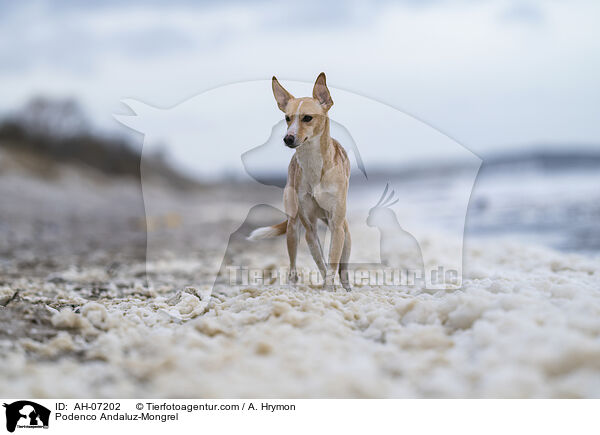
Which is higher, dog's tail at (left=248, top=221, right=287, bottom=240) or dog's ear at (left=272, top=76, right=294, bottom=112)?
dog's ear at (left=272, top=76, right=294, bottom=112)

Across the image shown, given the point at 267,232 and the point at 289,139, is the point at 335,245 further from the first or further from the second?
the point at 289,139

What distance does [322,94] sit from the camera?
3348mm

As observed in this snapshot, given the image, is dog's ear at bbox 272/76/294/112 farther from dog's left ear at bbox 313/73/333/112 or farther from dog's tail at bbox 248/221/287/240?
dog's tail at bbox 248/221/287/240

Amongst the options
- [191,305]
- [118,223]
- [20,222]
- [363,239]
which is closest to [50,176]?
[118,223]

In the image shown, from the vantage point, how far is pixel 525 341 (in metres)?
2.24

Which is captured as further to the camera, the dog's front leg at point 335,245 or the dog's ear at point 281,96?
the dog's front leg at point 335,245

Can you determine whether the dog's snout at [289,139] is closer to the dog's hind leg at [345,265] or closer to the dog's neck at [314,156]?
the dog's neck at [314,156]

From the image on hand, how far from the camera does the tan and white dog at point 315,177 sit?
10.8 ft

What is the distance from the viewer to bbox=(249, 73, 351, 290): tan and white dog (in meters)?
3.29

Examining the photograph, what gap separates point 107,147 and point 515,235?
21143 mm
